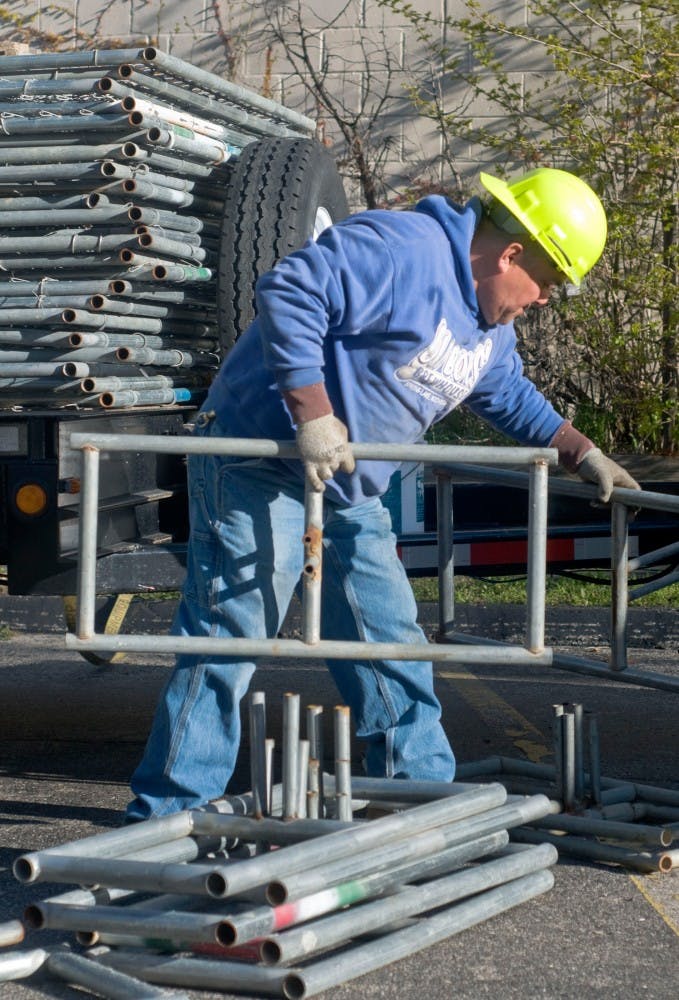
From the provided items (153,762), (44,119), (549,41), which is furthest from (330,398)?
(549,41)

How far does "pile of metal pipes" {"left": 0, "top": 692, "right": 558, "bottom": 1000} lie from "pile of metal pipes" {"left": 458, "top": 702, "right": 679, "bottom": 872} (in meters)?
0.32

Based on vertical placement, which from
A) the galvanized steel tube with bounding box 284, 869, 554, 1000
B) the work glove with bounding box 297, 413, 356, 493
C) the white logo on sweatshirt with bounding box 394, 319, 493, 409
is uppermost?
the white logo on sweatshirt with bounding box 394, 319, 493, 409

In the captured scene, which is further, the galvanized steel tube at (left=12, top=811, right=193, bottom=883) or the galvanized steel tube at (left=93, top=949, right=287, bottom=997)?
the galvanized steel tube at (left=12, top=811, right=193, bottom=883)

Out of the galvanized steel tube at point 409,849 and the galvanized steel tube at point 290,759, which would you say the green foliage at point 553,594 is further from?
the galvanized steel tube at point 290,759

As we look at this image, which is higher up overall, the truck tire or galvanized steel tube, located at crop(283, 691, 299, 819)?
the truck tire

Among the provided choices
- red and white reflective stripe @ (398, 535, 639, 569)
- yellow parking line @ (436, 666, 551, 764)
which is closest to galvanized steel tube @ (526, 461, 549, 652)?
red and white reflective stripe @ (398, 535, 639, 569)

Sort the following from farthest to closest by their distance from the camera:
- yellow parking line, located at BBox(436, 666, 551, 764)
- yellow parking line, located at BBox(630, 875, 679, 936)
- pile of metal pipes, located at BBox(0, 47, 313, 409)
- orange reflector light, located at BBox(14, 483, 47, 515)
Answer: yellow parking line, located at BBox(436, 666, 551, 764) < pile of metal pipes, located at BBox(0, 47, 313, 409) < orange reflector light, located at BBox(14, 483, 47, 515) < yellow parking line, located at BBox(630, 875, 679, 936)

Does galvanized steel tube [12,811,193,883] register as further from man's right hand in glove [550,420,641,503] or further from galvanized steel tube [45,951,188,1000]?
man's right hand in glove [550,420,641,503]

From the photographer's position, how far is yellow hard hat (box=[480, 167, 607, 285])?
367cm

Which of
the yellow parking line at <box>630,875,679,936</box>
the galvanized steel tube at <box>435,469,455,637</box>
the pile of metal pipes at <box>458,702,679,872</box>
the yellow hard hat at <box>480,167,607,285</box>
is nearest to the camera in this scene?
the yellow parking line at <box>630,875,679,936</box>

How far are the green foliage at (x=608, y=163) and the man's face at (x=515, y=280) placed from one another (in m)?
4.53

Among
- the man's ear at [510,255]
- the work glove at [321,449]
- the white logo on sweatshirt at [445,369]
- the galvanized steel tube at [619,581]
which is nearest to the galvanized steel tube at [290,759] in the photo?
the work glove at [321,449]

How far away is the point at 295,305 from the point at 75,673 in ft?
12.8

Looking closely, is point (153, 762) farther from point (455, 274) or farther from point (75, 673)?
point (75, 673)
